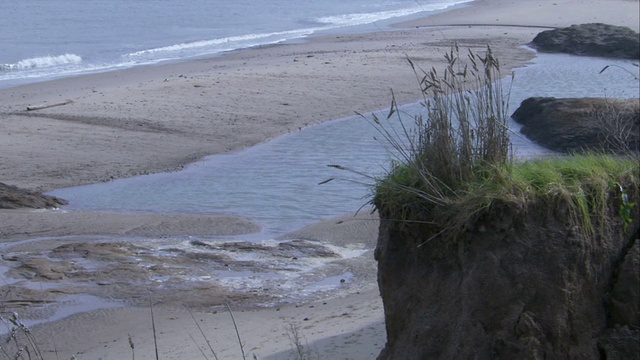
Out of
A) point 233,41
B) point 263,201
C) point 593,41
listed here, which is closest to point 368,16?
point 233,41

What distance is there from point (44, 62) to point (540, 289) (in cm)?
2459

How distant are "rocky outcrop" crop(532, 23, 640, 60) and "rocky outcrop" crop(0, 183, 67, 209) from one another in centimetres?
1719

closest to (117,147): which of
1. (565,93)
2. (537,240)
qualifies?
(565,93)

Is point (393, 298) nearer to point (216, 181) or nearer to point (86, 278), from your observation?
point (86, 278)

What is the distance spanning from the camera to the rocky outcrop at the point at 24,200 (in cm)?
1139

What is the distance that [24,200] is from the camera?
1153 cm

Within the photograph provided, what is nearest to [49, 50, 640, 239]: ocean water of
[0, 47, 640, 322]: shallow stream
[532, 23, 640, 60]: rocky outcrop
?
[0, 47, 640, 322]: shallow stream

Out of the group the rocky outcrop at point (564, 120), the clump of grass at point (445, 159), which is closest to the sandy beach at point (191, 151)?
the clump of grass at point (445, 159)

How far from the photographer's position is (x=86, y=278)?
873cm

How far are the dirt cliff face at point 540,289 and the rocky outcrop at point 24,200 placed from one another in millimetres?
7624

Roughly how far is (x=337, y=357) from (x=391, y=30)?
1074 inches

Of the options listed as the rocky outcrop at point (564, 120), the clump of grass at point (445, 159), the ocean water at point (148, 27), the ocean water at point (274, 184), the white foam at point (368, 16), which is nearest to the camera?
the clump of grass at point (445, 159)

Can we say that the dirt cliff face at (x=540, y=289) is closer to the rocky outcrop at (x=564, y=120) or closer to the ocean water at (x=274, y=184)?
the ocean water at (x=274, y=184)

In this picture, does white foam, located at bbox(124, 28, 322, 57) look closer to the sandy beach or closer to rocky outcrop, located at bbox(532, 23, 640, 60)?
the sandy beach
